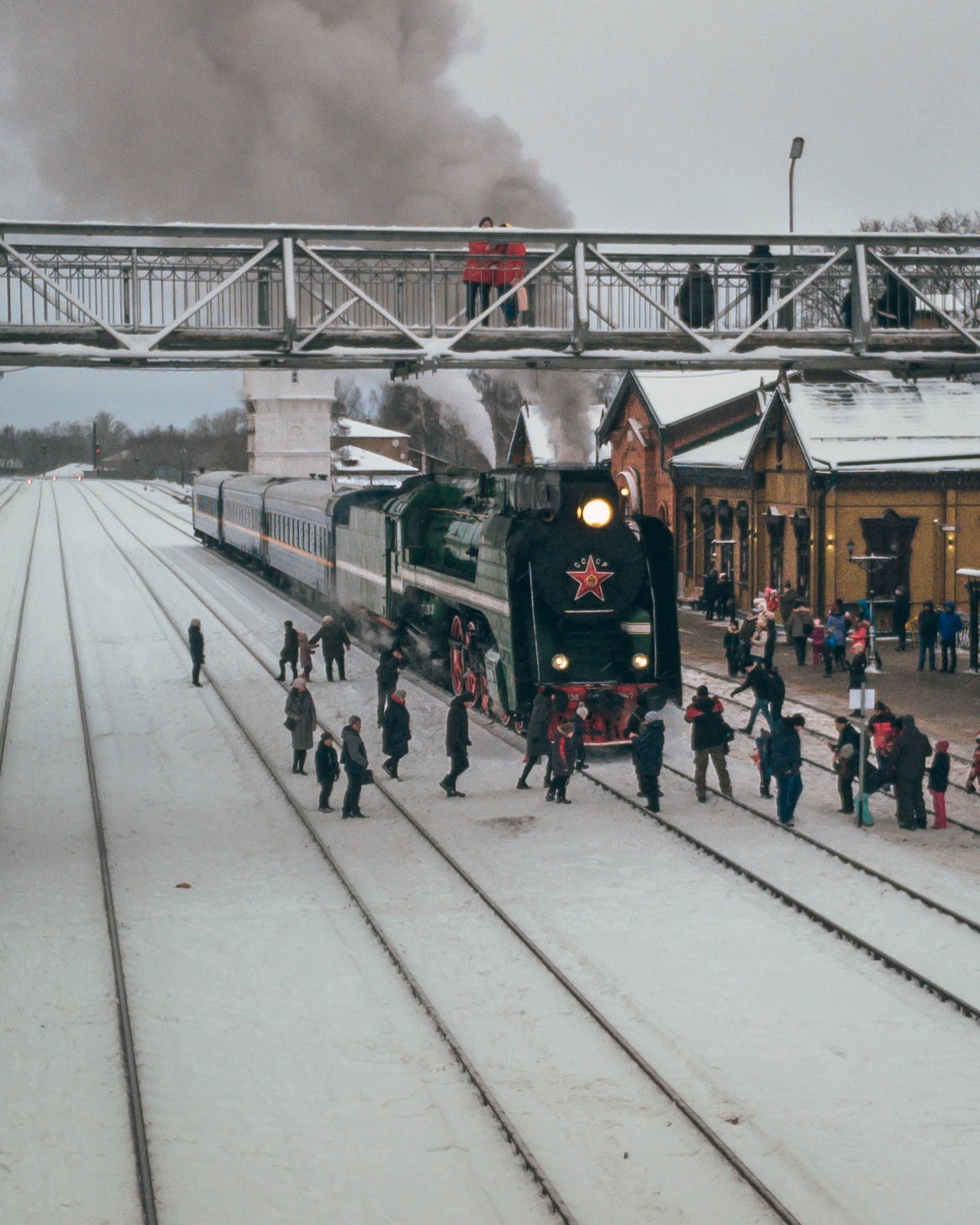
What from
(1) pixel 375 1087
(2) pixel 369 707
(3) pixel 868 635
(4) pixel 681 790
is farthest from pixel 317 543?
(1) pixel 375 1087

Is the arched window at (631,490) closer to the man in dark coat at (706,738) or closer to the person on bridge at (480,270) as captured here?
the man in dark coat at (706,738)

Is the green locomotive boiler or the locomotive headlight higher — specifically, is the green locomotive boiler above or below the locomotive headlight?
below

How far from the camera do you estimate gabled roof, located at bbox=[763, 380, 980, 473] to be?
99.0 ft

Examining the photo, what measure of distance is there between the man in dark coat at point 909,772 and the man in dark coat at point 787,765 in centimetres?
100

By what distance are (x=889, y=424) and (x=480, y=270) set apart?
18.9 meters

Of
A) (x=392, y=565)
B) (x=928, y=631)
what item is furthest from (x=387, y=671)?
(x=928, y=631)

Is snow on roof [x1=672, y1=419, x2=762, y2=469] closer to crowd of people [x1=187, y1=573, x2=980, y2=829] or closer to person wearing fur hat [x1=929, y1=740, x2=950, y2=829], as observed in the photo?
crowd of people [x1=187, y1=573, x2=980, y2=829]

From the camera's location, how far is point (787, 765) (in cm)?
1539

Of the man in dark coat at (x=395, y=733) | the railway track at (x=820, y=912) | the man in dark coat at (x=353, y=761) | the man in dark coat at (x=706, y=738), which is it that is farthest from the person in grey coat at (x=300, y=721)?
the man in dark coat at (x=706, y=738)

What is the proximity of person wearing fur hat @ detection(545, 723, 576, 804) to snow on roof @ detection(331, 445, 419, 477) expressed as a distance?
185ft

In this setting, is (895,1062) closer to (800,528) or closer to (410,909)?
(410,909)

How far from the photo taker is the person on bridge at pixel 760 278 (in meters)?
15.4

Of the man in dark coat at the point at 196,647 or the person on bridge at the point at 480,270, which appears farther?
the man in dark coat at the point at 196,647

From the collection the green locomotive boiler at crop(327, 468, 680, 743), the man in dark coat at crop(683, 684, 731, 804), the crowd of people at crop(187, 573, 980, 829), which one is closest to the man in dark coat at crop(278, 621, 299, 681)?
the crowd of people at crop(187, 573, 980, 829)
